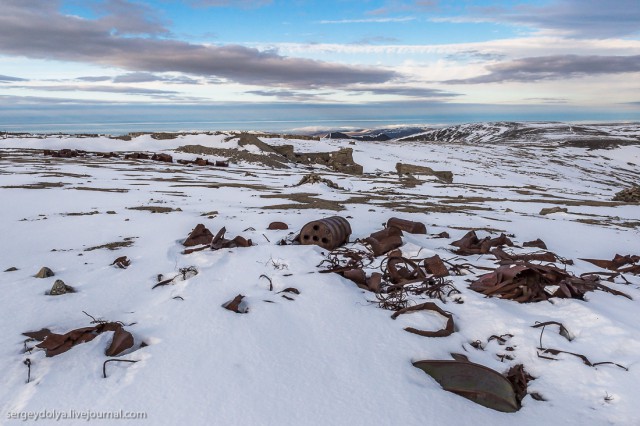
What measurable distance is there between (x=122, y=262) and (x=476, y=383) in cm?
447

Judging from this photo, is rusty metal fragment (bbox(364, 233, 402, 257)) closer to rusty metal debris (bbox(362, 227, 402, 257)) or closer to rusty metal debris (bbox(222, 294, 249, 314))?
rusty metal debris (bbox(362, 227, 402, 257))

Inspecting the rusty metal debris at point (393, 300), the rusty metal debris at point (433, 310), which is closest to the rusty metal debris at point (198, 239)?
the rusty metal debris at point (393, 300)

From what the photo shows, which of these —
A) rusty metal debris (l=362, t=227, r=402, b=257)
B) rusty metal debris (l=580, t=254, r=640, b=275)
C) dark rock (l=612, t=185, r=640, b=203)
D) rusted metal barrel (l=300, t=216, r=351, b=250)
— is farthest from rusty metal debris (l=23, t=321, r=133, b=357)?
dark rock (l=612, t=185, r=640, b=203)

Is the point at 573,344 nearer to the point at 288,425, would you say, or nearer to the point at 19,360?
the point at 288,425

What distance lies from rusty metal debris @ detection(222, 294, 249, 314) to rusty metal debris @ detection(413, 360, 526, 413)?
5.67 ft

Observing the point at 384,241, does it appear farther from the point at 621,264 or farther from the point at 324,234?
the point at 621,264

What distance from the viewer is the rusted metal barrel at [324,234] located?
244 inches

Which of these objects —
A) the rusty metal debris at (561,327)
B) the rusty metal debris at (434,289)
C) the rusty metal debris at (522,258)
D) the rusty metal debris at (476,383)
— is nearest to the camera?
the rusty metal debris at (476,383)

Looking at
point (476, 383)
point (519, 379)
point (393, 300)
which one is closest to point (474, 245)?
point (393, 300)

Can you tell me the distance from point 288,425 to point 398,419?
0.69 m

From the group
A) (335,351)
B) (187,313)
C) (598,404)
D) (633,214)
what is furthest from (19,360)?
(633,214)

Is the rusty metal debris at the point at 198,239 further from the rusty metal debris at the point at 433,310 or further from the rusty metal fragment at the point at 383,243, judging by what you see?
the rusty metal debris at the point at 433,310

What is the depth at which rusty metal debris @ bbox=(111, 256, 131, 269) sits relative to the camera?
5199 mm

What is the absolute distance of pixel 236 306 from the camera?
3.86 m
